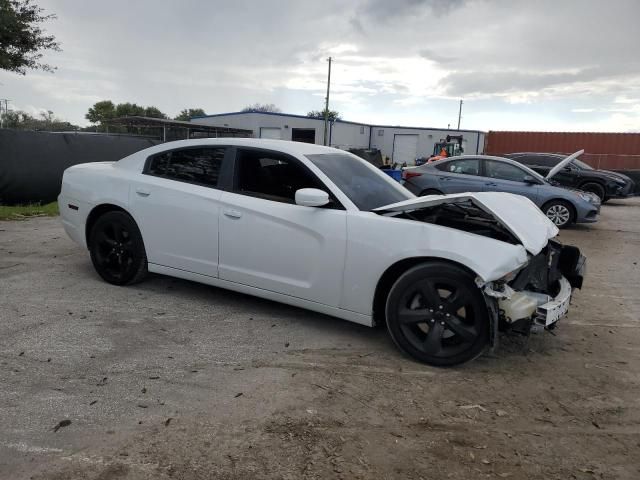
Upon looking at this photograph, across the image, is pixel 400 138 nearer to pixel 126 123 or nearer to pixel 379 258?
pixel 126 123

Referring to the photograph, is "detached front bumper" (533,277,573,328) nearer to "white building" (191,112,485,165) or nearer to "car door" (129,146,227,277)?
"car door" (129,146,227,277)

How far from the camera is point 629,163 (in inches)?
993

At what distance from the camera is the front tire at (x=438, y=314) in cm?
342

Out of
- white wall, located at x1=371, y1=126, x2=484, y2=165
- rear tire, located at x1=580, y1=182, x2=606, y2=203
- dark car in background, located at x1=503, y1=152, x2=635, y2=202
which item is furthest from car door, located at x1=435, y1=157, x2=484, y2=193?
white wall, located at x1=371, y1=126, x2=484, y2=165

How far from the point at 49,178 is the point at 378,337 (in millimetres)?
9736

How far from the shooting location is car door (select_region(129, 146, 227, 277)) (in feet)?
14.6

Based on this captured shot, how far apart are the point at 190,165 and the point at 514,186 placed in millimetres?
7742

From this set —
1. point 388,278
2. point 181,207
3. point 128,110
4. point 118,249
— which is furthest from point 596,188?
point 128,110

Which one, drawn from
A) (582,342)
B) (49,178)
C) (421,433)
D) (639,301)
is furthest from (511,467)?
(49,178)

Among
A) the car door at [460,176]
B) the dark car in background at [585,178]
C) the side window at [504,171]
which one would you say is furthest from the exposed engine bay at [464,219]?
the dark car in background at [585,178]

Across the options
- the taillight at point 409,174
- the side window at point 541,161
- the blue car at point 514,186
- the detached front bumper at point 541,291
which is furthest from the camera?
the side window at point 541,161

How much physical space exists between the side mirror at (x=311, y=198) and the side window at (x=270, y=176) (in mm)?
212

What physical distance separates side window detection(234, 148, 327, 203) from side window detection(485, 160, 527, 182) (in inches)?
294

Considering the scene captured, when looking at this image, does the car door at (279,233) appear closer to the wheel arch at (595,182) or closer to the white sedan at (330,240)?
the white sedan at (330,240)
